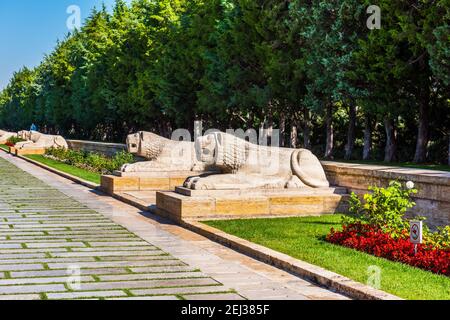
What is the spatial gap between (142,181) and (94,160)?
11109 millimetres

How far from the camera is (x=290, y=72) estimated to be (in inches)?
1316

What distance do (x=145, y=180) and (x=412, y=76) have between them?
35.9ft

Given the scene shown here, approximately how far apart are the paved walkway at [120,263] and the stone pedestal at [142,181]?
3.99 meters

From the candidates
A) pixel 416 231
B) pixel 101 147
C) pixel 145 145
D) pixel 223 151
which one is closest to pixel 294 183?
pixel 223 151

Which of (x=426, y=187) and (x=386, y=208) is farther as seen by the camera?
(x=426, y=187)

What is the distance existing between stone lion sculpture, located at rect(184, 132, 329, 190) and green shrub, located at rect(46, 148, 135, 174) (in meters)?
10.0

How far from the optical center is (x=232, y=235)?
12.2 metres

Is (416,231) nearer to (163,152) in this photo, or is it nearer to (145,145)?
(163,152)

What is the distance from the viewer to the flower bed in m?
9.45

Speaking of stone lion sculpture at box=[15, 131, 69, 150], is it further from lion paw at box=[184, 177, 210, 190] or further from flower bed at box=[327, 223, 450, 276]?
flower bed at box=[327, 223, 450, 276]

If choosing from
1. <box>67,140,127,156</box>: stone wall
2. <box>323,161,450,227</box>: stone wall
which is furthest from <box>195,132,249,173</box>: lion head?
<box>67,140,127,156</box>: stone wall

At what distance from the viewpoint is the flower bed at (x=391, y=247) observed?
31.0 ft
